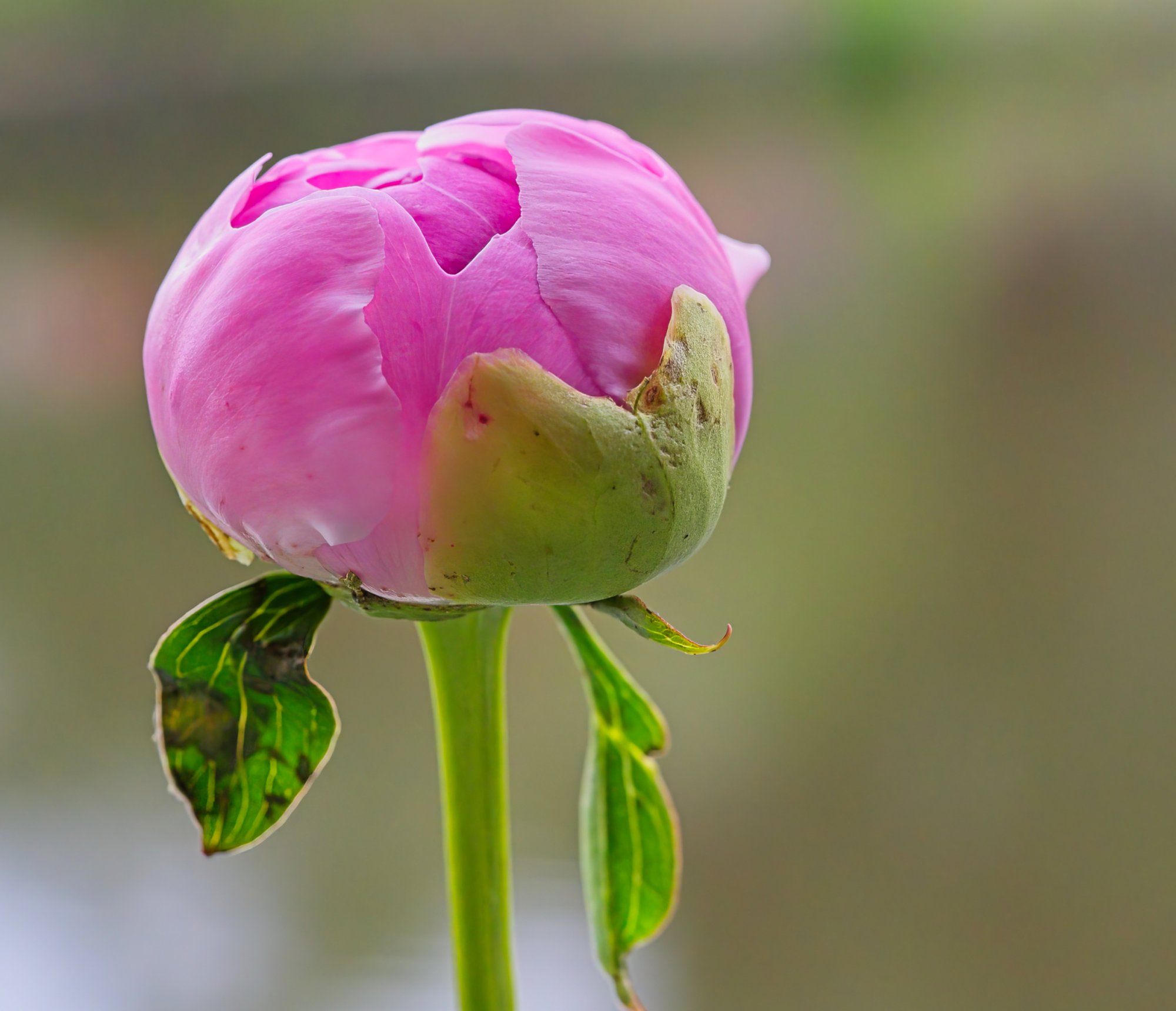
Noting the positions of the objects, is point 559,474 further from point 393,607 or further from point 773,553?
point 773,553

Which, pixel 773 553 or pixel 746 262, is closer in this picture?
pixel 746 262

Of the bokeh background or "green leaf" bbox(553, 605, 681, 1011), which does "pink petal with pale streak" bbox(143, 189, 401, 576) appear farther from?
the bokeh background

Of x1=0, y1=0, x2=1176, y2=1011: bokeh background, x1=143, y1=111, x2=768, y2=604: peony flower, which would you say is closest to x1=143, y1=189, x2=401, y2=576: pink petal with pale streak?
x1=143, y1=111, x2=768, y2=604: peony flower

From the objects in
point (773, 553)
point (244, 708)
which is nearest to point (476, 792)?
point (244, 708)

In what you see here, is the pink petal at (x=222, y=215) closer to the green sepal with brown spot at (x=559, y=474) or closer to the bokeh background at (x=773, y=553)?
the green sepal with brown spot at (x=559, y=474)

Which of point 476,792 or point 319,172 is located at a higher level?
point 319,172

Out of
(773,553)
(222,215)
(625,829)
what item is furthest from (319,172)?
(773,553)

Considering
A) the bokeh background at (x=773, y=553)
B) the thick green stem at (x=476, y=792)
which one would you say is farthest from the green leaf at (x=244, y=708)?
the bokeh background at (x=773, y=553)

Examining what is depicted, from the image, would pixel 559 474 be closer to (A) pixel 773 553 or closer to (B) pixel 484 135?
(B) pixel 484 135
